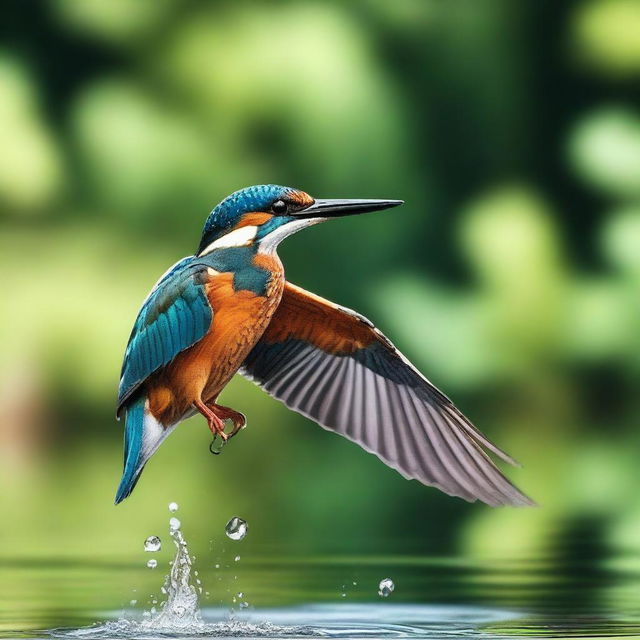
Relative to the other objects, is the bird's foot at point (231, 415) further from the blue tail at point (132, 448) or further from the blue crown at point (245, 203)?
the blue crown at point (245, 203)

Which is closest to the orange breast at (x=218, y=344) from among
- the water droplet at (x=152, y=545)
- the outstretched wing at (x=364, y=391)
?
the outstretched wing at (x=364, y=391)

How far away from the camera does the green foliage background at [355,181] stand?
40.8 ft

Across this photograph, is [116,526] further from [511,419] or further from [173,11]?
[173,11]

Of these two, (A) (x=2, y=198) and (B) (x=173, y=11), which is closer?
(A) (x=2, y=198)

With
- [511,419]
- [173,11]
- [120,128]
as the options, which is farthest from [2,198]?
[511,419]

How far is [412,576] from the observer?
14.4 feet

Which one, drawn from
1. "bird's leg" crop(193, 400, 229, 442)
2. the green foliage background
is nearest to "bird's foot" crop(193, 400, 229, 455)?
"bird's leg" crop(193, 400, 229, 442)

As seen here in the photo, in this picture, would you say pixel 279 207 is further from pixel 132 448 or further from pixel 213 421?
pixel 132 448

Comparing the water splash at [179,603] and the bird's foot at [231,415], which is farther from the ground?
the bird's foot at [231,415]

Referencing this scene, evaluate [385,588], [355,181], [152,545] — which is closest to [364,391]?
[385,588]

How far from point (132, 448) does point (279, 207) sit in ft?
2.05

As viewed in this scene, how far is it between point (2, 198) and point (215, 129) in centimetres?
202

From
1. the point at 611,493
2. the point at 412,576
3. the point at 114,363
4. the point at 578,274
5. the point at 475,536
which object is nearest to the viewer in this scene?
the point at 412,576

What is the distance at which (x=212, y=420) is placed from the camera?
311cm
